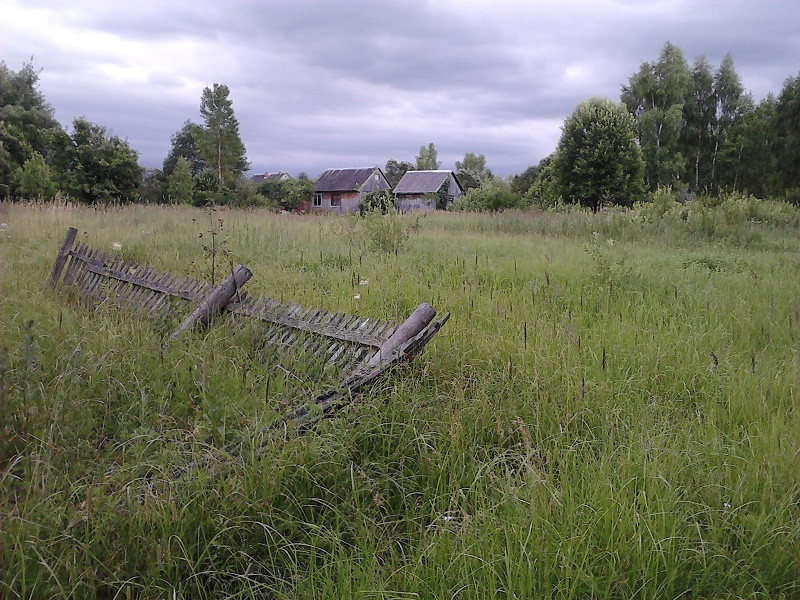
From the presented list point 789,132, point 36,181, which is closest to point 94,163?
point 36,181

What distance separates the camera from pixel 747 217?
1542 cm

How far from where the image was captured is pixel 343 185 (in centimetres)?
5766

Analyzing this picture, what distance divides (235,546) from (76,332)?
9.43 feet

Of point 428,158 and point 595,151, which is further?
point 428,158

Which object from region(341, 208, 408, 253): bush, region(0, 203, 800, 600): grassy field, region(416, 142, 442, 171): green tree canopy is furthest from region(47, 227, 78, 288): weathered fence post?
region(416, 142, 442, 171): green tree canopy

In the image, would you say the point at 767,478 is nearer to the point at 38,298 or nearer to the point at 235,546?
the point at 235,546

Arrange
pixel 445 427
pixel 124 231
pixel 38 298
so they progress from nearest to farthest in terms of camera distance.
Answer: pixel 445 427 → pixel 38 298 → pixel 124 231

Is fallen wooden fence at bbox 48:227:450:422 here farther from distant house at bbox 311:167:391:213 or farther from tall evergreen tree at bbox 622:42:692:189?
distant house at bbox 311:167:391:213

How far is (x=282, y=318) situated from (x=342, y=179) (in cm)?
5653

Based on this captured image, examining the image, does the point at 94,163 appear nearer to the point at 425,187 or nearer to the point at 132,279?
the point at 132,279

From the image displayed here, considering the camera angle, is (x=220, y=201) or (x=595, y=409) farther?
(x=220, y=201)

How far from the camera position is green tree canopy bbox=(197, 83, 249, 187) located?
154 feet

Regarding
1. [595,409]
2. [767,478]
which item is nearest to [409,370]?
[595,409]

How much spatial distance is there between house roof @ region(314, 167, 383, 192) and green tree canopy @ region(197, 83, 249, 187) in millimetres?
11798
